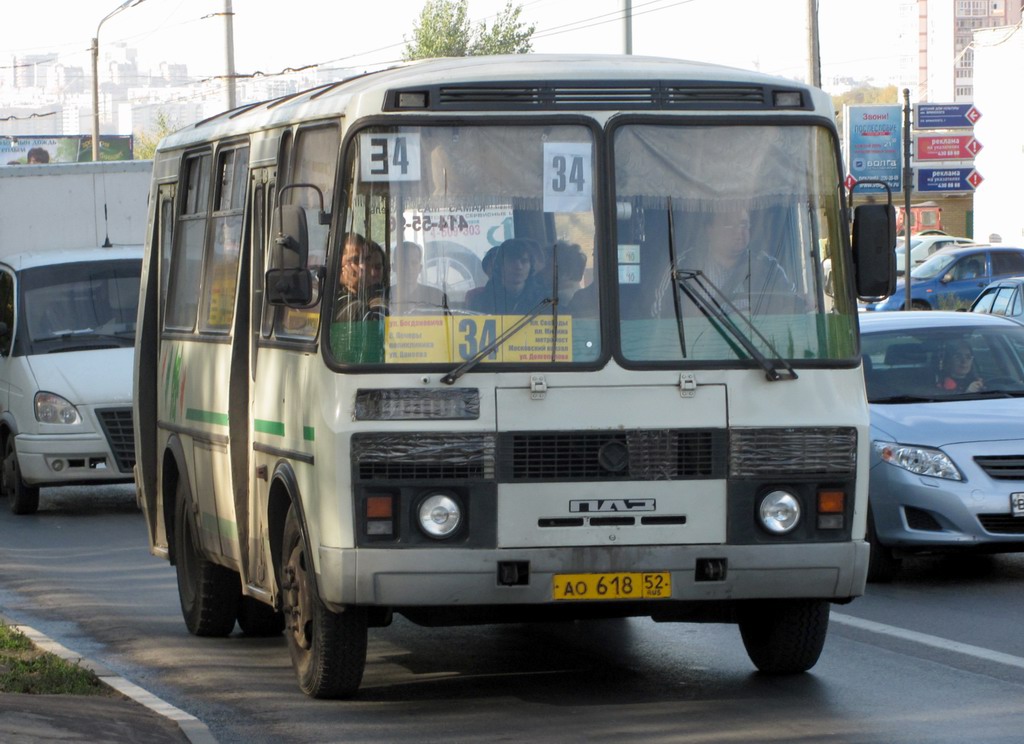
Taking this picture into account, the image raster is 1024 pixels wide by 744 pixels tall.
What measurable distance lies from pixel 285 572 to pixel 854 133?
158 feet

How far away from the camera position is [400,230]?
7.08m

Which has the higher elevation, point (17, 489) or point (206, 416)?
point (206, 416)

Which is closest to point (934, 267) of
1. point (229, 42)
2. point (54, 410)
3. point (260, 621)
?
point (229, 42)

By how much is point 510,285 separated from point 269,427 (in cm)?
141

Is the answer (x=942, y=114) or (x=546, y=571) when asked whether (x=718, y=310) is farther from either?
(x=942, y=114)

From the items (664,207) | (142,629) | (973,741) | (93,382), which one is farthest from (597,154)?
(93,382)

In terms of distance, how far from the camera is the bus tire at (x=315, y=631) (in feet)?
24.3

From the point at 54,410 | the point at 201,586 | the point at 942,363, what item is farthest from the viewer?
the point at 54,410

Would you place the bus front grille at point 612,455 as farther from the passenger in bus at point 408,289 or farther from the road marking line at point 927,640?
the road marking line at point 927,640

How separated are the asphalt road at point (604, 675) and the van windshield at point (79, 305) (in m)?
5.20

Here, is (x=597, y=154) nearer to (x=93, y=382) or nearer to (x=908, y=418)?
(x=908, y=418)

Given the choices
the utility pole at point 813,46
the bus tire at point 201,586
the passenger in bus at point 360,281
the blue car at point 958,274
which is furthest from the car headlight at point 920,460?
the blue car at point 958,274

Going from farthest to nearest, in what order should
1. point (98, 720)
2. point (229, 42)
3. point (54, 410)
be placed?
point (229, 42)
point (54, 410)
point (98, 720)

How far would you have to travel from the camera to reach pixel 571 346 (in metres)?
7.13
